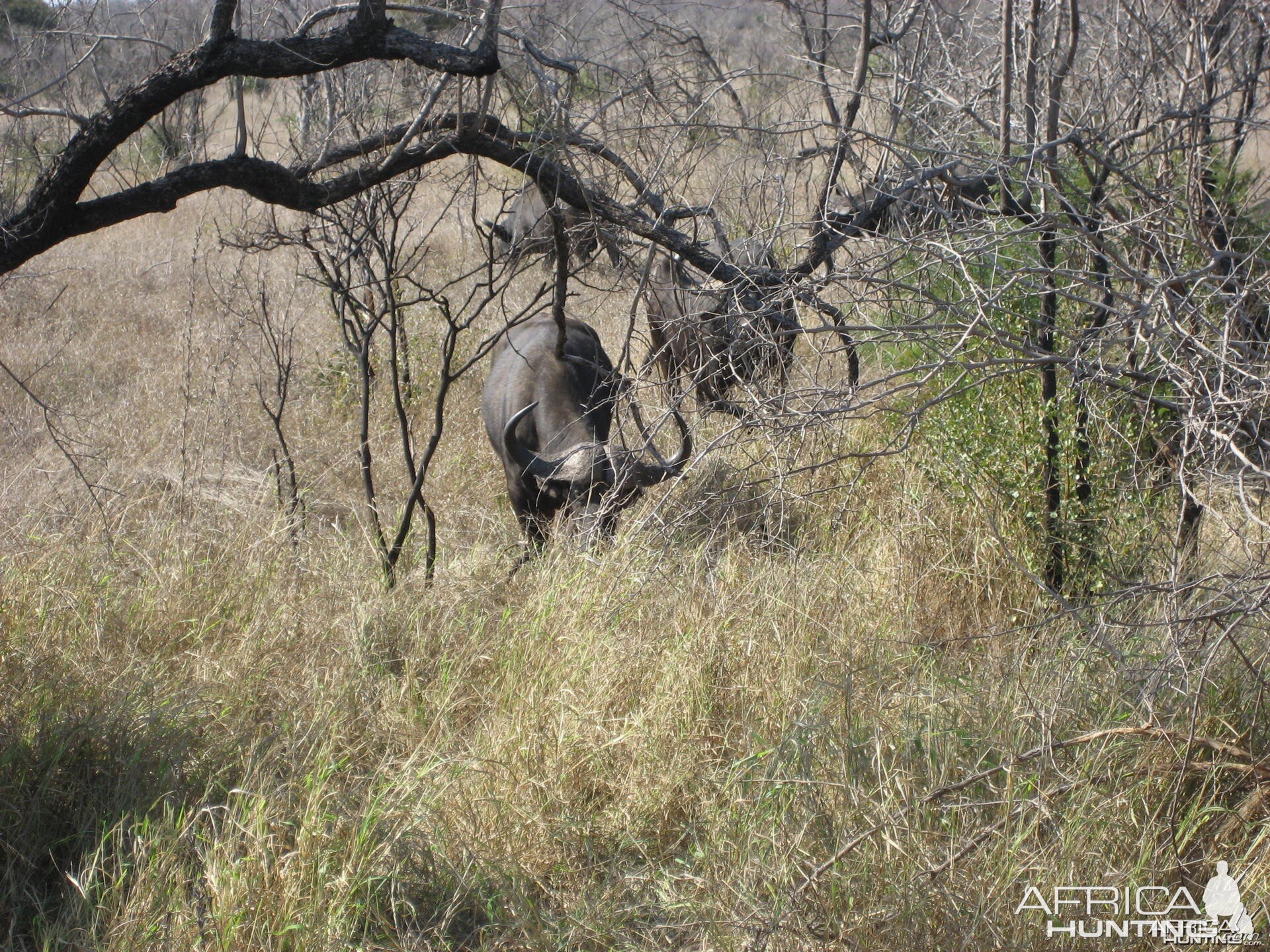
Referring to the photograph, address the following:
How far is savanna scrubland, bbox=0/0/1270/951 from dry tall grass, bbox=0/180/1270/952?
2 cm

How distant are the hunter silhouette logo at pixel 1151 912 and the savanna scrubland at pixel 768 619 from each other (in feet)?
0.16

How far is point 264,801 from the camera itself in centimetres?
347

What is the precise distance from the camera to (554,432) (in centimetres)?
723

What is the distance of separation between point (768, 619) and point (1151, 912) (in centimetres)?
201

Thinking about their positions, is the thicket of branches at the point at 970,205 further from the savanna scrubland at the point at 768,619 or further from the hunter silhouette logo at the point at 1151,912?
the hunter silhouette logo at the point at 1151,912

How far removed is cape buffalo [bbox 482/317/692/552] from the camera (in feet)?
21.1

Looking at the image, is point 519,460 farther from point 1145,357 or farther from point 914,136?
point 1145,357

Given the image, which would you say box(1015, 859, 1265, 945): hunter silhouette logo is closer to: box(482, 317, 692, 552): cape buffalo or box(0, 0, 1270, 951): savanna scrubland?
box(0, 0, 1270, 951): savanna scrubland

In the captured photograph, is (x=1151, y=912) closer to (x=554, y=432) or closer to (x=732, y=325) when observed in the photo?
(x=732, y=325)

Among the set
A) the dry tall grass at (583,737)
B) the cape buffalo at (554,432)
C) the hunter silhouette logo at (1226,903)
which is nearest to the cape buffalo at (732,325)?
the dry tall grass at (583,737)

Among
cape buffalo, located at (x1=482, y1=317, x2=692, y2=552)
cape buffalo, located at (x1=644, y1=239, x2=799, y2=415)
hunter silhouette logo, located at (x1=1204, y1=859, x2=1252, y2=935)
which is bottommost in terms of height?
hunter silhouette logo, located at (x1=1204, y1=859, x2=1252, y2=935)

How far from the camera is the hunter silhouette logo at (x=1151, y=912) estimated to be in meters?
2.92

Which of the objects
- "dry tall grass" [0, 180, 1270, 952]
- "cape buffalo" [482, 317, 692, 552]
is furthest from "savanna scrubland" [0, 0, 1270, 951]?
"cape buffalo" [482, 317, 692, 552]

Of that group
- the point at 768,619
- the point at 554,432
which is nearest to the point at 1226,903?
the point at 768,619
